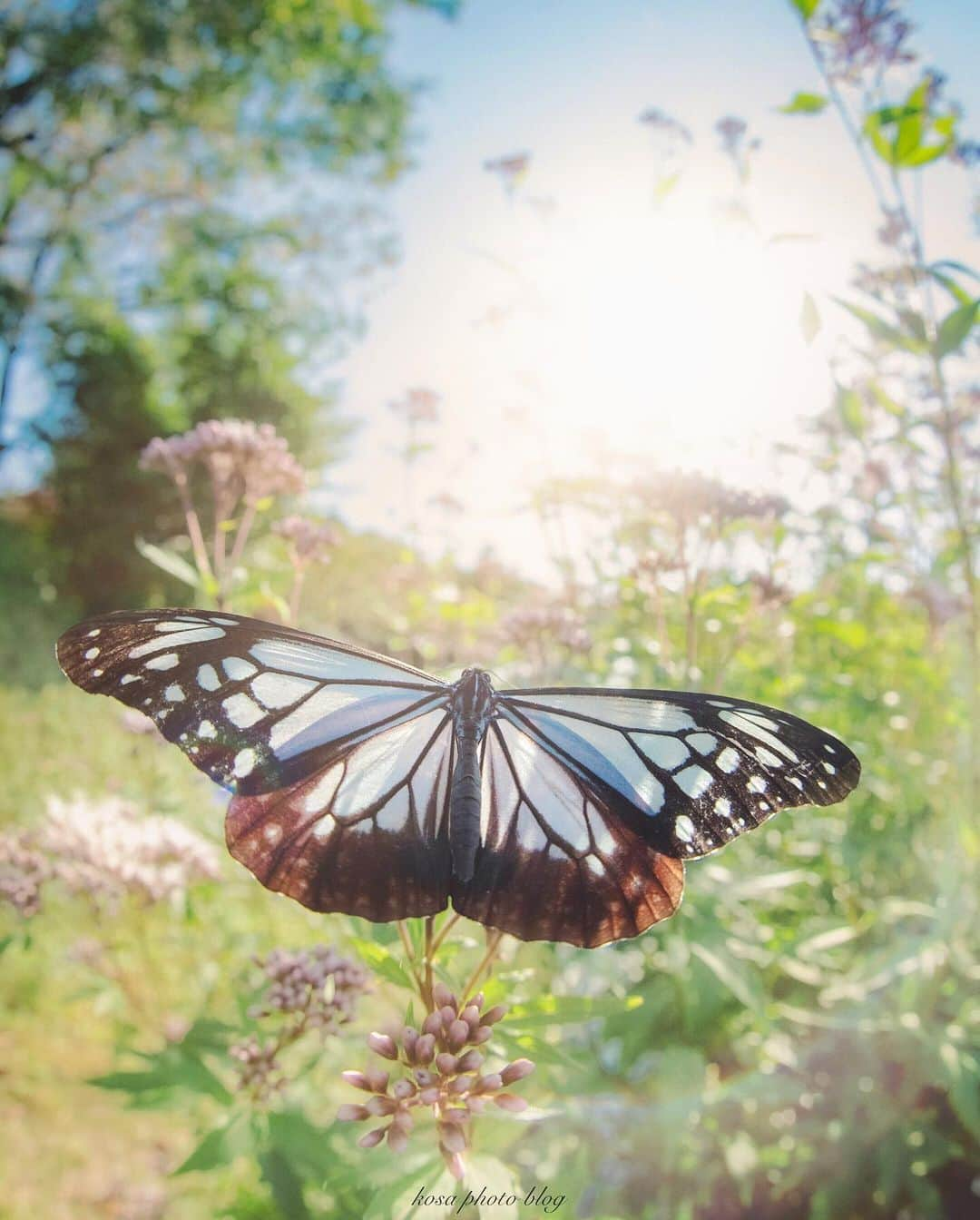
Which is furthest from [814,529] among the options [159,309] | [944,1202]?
[159,309]

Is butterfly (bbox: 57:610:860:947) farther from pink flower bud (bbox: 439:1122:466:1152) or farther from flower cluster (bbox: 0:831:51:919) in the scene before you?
flower cluster (bbox: 0:831:51:919)

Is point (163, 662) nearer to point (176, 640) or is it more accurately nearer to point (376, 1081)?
point (176, 640)

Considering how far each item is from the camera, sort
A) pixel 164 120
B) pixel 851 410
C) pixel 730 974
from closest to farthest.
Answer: pixel 730 974 < pixel 851 410 < pixel 164 120

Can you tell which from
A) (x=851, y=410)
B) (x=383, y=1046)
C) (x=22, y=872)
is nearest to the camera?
(x=383, y=1046)

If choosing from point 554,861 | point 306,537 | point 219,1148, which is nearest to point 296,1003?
point 219,1148

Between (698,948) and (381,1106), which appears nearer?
(381,1106)

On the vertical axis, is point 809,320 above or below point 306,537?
above

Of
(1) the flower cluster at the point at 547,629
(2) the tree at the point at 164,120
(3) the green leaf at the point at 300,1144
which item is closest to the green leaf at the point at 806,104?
(1) the flower cluster at the point at 547,629

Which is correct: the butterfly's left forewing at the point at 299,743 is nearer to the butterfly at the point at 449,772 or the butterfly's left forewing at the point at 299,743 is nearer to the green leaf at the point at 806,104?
the butterfly at the point at 449,772
